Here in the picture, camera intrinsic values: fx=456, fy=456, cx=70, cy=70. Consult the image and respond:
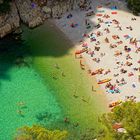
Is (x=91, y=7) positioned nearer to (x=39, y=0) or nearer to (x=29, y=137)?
(x=39, y=0)

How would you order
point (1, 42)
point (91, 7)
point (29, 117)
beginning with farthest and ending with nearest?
point (91, 7), point (1, 42), point (29, 117)

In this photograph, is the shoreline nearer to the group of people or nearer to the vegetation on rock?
the group of people

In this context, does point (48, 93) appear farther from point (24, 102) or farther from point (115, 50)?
point (115, 50)

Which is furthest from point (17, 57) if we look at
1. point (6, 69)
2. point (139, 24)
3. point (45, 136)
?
point (45, 136)

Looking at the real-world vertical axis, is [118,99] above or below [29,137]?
below

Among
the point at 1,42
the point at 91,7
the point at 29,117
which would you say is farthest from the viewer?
the point at 91,7

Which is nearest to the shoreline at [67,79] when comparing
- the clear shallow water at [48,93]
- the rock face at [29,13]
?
the clear shallow water at [48,93]
